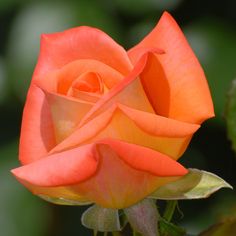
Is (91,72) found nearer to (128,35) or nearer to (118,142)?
(118,142)

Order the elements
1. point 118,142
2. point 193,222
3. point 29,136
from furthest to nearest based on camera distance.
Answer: point 193,222 < point 29,136 < point 118,142

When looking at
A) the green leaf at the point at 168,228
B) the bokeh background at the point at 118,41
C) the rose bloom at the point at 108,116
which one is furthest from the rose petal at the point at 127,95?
the bokeh background at the point at 118,41

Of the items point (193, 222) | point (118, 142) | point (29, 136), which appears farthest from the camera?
point (193, 222)

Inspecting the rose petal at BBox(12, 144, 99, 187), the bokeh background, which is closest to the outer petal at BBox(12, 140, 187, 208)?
the rose petal at BBox(12, 144, 99, 187)

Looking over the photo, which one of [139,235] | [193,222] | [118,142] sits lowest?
[193,222]

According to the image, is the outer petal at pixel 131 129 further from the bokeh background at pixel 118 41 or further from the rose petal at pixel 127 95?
the bokeh background at pixel 118 41

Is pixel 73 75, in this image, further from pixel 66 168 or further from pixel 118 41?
pixel 118 41

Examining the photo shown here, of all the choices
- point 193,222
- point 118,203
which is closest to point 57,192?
point 118,203
